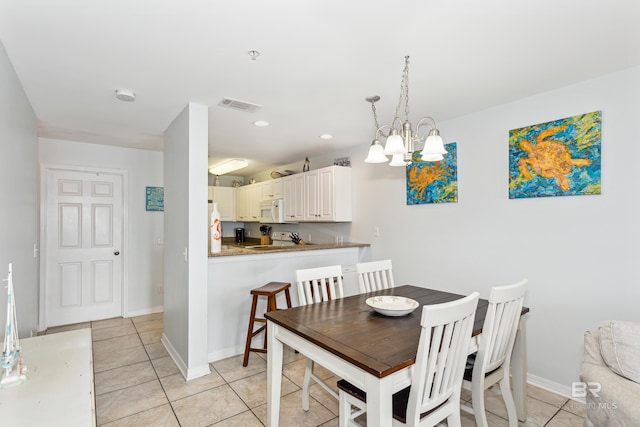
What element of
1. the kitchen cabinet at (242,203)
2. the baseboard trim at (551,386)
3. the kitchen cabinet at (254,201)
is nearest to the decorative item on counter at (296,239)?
the kitchen cabinet at (254,201)

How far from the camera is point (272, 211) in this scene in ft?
17.6

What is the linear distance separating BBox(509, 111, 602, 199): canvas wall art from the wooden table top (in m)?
1.08

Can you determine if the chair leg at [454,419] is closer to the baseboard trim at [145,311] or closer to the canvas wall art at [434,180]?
the canvas wall art at [434,180]

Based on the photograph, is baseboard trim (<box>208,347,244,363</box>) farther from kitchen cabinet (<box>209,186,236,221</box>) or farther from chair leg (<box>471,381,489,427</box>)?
kitchen cabinet (<box>209,186,236,221</box>)

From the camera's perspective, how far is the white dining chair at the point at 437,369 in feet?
4.38

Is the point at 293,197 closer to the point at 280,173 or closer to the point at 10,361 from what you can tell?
the point at 280,173

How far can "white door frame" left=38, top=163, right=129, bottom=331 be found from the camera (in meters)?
3.85

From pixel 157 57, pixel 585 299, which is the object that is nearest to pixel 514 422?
pixel 585 299

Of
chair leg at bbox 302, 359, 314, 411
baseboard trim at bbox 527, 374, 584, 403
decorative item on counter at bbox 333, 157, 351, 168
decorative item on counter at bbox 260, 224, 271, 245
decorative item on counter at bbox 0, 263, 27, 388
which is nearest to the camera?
decorative item on counter at bbox 0, 263, 27, 388

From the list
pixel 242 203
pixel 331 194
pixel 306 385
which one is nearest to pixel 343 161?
pixel 331 194

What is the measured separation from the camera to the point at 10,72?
197 centimetres

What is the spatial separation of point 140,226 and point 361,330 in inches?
154

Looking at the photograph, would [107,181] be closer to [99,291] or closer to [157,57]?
[99,291]

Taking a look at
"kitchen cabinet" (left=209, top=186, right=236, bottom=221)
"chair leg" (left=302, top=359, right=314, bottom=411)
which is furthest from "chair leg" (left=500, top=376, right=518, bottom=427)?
"kitchen cabinet" (left=209, top=186, right=236, bottom=221)
